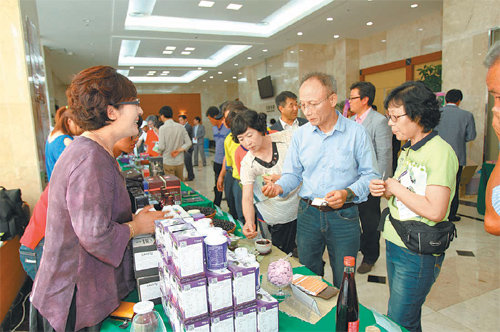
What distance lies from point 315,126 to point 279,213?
66 centimetres

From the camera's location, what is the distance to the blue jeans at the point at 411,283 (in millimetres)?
1435

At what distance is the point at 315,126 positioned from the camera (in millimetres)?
1818

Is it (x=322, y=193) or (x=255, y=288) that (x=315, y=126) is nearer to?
(x=322, y=193)

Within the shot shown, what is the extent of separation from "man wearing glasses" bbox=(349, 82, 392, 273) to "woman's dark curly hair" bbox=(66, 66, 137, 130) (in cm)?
238

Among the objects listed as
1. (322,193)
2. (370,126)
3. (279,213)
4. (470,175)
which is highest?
(370,126)

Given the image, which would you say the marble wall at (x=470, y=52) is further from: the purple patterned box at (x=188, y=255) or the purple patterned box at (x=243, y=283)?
the purple patterned box at (x=188, y=255)

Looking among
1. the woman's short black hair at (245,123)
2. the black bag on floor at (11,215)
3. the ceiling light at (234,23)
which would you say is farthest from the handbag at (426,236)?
the ceiling light at (234,23)

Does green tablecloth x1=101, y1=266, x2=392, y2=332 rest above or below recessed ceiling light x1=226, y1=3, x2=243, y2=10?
below

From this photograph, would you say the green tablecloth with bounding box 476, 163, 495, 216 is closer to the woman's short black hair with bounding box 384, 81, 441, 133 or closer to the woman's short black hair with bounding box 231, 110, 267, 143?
the woman's short black hair with bounding box 384, 81, 441, 133

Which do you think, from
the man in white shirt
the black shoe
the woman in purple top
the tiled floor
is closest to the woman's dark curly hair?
the woman in purple top

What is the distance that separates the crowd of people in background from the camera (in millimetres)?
1038

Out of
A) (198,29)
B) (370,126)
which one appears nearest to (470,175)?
(370,126)

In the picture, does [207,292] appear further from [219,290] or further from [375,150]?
[375,150]

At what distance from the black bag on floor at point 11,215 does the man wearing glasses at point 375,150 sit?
9.93ft
